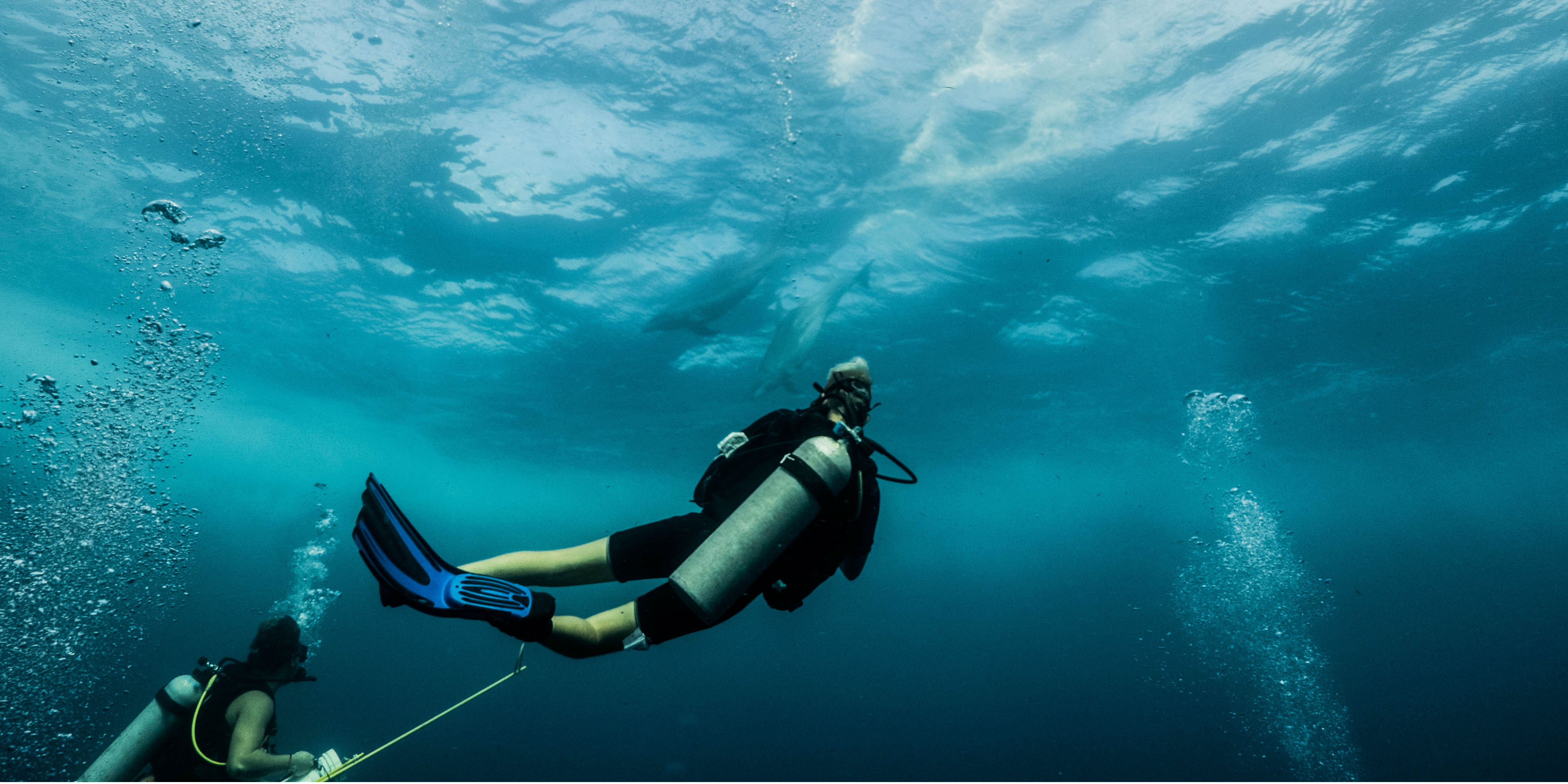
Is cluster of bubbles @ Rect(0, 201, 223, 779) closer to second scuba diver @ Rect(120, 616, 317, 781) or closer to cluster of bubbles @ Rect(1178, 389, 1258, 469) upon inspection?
second scuba diver @ Rect(120, 616, 317, 781)

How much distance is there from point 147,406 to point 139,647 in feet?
151

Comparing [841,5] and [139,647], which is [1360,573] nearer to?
[841,5]

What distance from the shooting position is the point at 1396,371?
22141 millimetres

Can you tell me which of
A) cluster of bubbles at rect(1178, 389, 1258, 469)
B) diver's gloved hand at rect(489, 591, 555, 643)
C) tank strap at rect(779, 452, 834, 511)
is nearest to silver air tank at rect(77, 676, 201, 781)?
diver's gloved hand at rect(489, 591, 555, 643)

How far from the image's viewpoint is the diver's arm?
14.0 ft

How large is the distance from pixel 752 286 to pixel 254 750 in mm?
12822

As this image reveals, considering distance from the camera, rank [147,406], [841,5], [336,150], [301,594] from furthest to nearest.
→ [301,594]
[147,406]
[336,150]
[841,5]

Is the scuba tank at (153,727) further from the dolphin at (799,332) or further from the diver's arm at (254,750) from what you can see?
the dolphin at (799,332)

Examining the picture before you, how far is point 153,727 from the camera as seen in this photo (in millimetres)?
4762

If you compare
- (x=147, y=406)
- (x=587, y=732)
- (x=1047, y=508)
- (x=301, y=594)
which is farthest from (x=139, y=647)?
(x=1047, y=508)

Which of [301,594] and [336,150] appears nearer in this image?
[336,150]

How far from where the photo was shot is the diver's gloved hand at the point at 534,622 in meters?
2.22

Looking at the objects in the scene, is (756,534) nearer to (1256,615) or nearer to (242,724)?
(242,724)

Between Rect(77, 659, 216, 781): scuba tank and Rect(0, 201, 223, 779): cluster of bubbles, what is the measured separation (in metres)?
7.86
